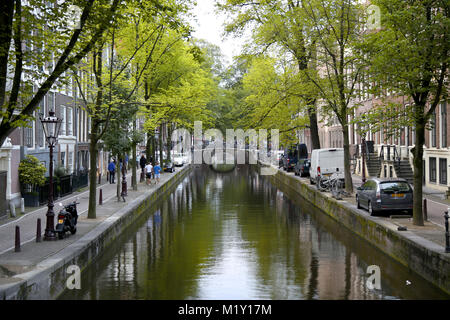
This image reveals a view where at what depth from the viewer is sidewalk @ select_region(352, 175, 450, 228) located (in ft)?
62.4

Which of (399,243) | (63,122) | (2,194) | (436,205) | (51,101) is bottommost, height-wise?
(399,243)

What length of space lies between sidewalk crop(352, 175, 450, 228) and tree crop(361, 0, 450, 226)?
8.49ft

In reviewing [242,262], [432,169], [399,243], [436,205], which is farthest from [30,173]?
[432,169]

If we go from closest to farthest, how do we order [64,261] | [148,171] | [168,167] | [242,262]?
[64,261], [242,262], [148,171], [168,167]

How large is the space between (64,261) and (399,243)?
28.7 ft

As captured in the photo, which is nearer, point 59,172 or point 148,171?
point 59,172

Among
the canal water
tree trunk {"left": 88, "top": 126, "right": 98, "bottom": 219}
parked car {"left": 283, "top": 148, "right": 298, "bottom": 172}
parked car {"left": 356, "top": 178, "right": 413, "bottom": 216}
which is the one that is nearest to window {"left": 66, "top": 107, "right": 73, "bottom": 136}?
the canal water

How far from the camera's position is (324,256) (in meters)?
15.8

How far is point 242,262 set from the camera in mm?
14867

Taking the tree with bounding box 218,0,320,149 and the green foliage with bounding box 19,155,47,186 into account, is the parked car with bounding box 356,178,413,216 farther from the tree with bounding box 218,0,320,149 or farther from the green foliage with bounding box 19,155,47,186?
the green foliage with bounding box 19,155,47,186

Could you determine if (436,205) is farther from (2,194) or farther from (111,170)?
(111,170)

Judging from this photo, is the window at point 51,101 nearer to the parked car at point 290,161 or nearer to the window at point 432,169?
the window at point 432,169

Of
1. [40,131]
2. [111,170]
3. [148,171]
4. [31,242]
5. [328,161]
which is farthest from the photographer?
[111,170]
